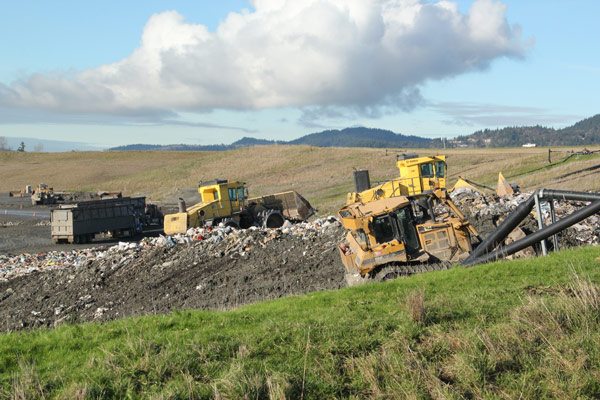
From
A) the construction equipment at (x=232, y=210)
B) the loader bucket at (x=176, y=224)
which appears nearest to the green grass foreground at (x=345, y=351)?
the loader bucket at (x=176, y=224)

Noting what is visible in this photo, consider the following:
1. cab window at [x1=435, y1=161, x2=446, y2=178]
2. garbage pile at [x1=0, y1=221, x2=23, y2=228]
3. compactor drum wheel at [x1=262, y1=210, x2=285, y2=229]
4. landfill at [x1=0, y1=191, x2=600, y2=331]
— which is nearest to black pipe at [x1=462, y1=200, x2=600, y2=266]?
landfill at [x1=0, y1=191, x2=600, y2=331]

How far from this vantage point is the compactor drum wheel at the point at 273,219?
84.0 ft

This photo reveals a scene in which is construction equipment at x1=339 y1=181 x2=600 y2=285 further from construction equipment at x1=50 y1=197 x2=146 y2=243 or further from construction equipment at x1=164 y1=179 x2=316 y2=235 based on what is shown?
construction equipment at x1=50 y1=197 x2=146 y2=243

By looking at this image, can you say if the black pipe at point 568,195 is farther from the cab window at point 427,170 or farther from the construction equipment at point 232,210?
the construction equipment at point 232,210

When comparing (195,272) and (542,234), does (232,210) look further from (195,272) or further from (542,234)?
(542,234)

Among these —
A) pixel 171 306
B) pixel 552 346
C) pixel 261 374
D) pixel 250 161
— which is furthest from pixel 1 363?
pixel 250 161

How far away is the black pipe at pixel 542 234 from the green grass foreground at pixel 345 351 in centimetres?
251

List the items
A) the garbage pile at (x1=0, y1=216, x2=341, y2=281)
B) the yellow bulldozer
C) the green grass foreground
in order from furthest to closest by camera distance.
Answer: the garbage pile at (x1=0, y1=216, x2=341, y2=281) < the yellow bulldozer < the green grass foreground

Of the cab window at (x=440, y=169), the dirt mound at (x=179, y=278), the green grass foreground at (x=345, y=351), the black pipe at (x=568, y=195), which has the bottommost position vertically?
the dirt mound at (x=179, y=278)

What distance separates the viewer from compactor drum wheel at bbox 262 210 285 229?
25.6m

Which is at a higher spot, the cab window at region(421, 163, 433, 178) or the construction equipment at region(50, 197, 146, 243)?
the cab window at region(421, 163, 433, 178)

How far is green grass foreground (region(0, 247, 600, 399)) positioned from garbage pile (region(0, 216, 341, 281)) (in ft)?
34.5

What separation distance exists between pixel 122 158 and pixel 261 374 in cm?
10295

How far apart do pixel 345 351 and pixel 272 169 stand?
64859 millimetres
